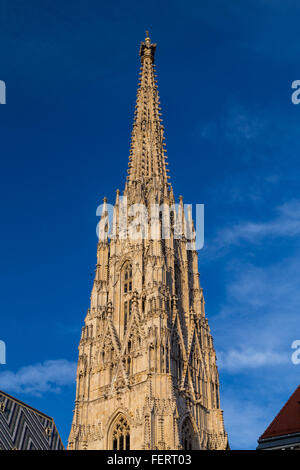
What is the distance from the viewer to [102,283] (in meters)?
68.4

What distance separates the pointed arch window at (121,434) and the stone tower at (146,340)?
0.09 metres

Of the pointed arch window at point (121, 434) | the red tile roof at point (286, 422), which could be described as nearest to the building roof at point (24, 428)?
the pointed arch window at point (121, 434)

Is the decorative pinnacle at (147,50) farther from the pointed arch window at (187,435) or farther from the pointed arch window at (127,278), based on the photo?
the pointed arch window at (187,435)

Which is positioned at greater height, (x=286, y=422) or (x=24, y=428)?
(x=24, y=428)

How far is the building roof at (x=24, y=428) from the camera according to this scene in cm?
5575

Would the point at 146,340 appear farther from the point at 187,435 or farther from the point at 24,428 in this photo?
the point at 24,428

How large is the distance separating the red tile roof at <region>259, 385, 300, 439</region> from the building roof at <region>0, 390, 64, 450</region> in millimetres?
25336

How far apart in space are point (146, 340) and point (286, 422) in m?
21.7

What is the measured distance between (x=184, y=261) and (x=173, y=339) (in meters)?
12.8

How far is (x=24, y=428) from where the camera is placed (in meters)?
58.7

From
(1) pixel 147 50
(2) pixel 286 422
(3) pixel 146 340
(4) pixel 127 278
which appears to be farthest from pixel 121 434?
(1) pixel 147 50

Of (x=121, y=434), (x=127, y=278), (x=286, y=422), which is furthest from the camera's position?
(x=127, y=278)

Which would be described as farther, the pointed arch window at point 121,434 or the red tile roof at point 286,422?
the pointed arch window at point 121,434
